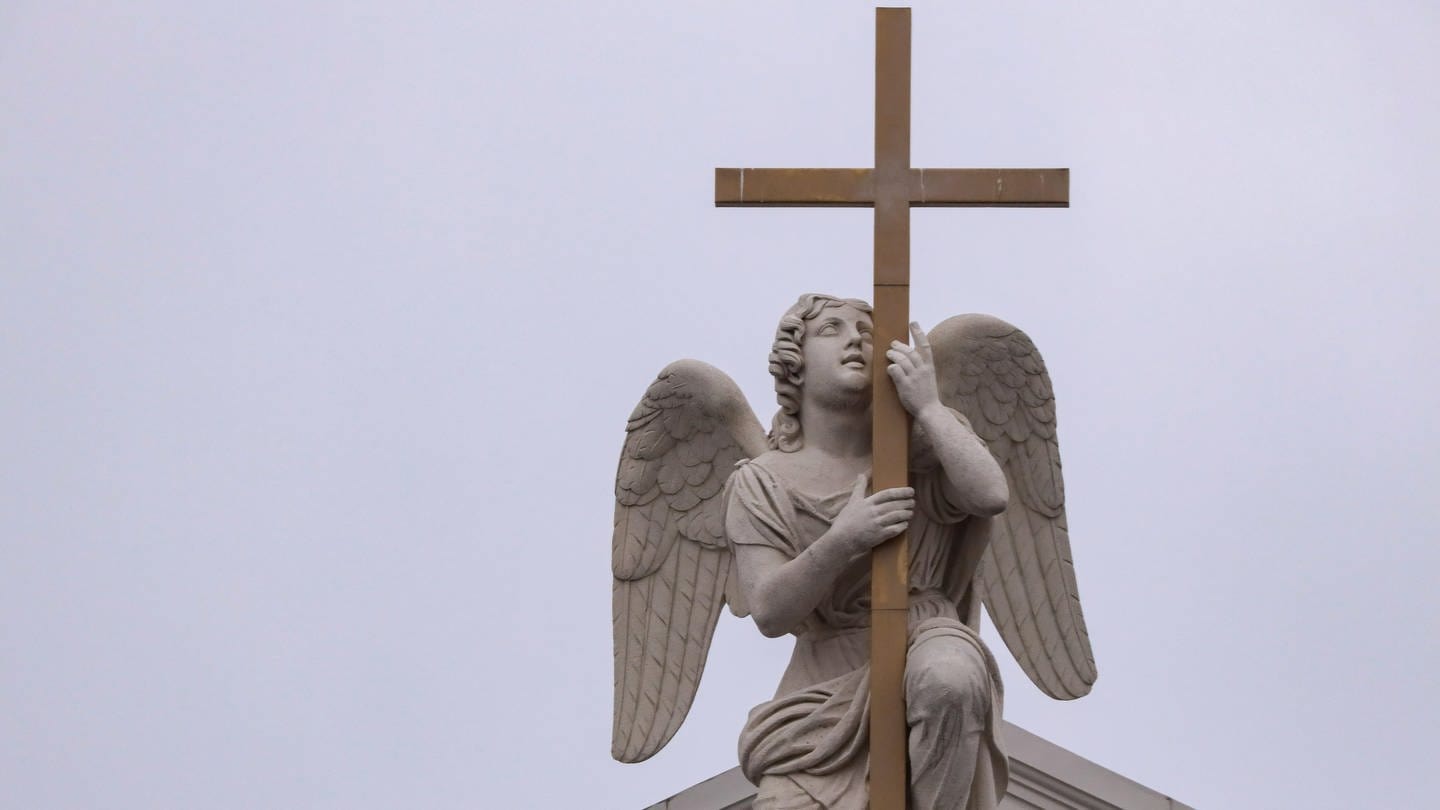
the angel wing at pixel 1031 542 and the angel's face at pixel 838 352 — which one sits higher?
the angel's face at pixel 838 352

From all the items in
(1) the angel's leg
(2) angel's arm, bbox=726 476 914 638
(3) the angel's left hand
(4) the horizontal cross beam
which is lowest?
(1) the angel's leg

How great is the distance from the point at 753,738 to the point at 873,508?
1023mm

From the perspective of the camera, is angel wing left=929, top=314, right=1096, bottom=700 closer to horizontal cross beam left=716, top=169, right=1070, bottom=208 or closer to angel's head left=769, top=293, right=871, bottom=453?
angel's head left=769, top=293, right=871, bottom=453

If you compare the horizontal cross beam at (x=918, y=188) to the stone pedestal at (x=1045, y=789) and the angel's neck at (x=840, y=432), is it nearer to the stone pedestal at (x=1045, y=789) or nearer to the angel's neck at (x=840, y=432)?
the angel's neck at (x=840, y=432)

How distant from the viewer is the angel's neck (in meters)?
12.8

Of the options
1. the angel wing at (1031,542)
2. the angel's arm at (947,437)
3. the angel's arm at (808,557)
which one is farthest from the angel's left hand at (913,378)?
the angel wing at (1031,542)

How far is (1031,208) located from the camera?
12.6 meters

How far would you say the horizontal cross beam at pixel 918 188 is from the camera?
41.2 ft

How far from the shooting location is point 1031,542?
1345 cm

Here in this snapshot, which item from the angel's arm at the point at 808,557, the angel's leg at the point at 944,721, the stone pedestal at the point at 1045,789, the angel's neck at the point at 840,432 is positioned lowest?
the stone pedestal at the point at 1045,789

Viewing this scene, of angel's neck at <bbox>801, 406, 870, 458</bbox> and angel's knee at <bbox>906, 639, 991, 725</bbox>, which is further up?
angel's neck at <bbox>801, 406, 870, 458</bbox>

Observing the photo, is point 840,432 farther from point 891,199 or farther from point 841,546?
point 891,199

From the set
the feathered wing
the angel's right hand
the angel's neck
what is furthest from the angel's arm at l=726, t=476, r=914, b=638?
the feathered wing

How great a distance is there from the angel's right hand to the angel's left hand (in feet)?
1.06
